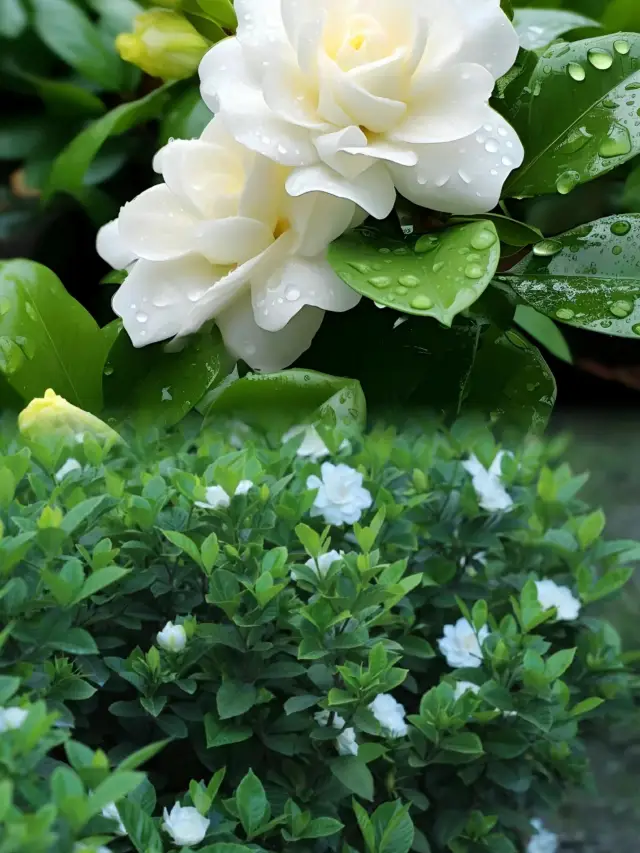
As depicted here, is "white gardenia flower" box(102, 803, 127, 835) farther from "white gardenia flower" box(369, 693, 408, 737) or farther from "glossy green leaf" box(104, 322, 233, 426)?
"glossy green leaf" box(104, 322, 233, 426)

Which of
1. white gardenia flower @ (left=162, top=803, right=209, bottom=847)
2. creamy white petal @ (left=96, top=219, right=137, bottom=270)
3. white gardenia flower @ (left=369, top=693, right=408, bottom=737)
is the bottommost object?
white gardenia flower @ (left=369, top=693, right=408, bottom=737)

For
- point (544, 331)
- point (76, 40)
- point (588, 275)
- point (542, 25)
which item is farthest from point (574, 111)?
point (76, 40)

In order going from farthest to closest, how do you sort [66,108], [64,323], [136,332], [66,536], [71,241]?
[71,241] → [66,108] → [64,323] → [136,332] → [66,536]

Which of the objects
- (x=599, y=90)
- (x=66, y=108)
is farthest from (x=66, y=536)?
(x=66, y=108)

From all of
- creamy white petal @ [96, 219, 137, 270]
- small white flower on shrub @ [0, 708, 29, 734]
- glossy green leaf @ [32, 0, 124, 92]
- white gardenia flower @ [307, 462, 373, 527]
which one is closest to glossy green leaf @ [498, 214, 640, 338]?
white gardenia flower @ [307, 462, 373, 527]

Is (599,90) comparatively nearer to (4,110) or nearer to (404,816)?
(404,816)

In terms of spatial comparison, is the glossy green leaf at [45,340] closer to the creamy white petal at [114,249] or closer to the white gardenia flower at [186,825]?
the creamy white petal at [114,249]

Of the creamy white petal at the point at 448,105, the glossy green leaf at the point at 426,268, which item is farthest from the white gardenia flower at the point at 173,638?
the creamy white petal at the point at 448,105
